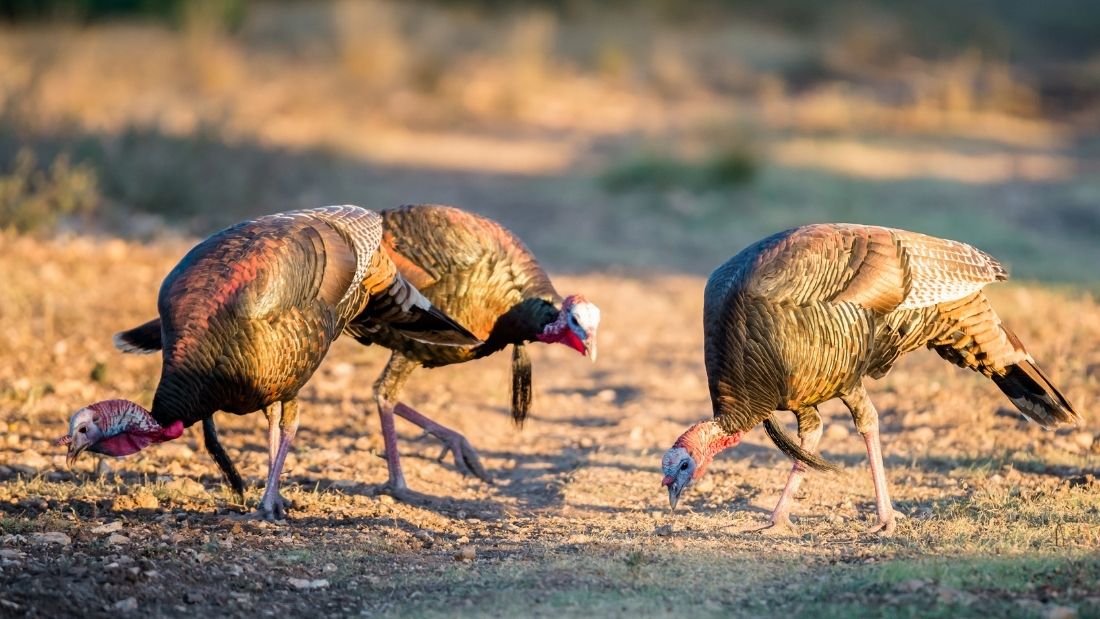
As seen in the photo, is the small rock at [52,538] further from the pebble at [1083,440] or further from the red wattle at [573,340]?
the pebble at [1083,440]

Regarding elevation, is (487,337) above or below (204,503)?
above

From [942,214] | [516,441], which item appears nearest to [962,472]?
[516,441]

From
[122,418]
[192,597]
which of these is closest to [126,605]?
[192,597]

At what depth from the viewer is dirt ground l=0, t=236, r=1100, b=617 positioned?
4125 millimetres

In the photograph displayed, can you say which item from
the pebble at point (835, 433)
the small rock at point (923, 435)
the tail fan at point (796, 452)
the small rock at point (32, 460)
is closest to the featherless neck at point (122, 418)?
the small rock at point (32, 460)

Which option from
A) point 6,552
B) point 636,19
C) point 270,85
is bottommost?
point 6,552

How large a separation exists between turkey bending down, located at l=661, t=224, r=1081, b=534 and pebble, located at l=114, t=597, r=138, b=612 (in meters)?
1.87

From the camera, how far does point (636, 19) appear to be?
25.0 m

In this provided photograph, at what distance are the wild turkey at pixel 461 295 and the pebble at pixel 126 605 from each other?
1747 mm

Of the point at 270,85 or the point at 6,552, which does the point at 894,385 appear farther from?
the point at 270,85

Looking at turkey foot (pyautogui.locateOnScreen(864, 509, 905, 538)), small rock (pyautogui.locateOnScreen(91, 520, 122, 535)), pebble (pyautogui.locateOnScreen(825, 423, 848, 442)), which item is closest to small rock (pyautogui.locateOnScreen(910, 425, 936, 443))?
pebble (pyautogui.locateOnScreen(825, 423, 848, 442))

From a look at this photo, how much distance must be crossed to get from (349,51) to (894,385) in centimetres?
1299

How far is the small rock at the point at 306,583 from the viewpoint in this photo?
429 centimetres

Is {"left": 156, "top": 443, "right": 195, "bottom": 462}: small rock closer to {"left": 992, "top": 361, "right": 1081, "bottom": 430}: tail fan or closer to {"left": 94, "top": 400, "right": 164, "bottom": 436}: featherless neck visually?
{"left": 94, "top": 400, "right": 164, "bottom": 436}: featherless neck
